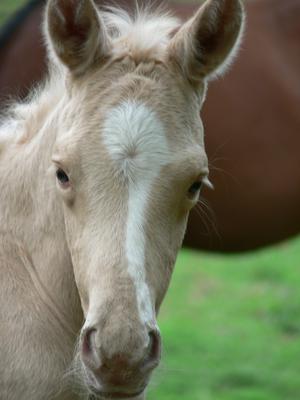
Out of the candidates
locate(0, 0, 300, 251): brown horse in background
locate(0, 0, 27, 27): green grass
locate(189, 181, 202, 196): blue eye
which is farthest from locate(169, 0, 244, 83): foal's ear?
locate(0, 0, 27, 27): green grass

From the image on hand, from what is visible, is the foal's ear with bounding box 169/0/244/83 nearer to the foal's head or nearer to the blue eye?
the foal's head

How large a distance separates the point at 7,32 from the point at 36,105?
3.20 meters

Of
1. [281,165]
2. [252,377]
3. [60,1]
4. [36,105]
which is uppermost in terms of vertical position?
[60,1]

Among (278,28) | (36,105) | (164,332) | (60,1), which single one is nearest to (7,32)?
(278,28)

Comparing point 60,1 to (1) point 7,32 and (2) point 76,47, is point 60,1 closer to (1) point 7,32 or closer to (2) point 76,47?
(2) point 76,47

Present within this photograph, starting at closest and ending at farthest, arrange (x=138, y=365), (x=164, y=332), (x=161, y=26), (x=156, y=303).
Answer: (x=138, y=365) < (x=156, y=303) < (x=161, y=26) < (x=164, y=332)

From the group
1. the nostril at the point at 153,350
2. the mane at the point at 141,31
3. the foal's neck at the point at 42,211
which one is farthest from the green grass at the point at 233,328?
the nostril at the point at 153,350

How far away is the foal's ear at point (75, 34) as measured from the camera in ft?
12.3

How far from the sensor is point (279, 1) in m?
7.35

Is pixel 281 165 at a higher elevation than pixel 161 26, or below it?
below

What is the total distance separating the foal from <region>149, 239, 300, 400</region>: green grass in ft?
7.74

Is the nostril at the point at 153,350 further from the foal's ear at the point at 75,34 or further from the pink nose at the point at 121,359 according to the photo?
the foal's ear at the point at 75,34

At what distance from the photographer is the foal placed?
342 centimetres

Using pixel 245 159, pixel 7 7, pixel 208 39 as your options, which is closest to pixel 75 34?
pixel 208 39
